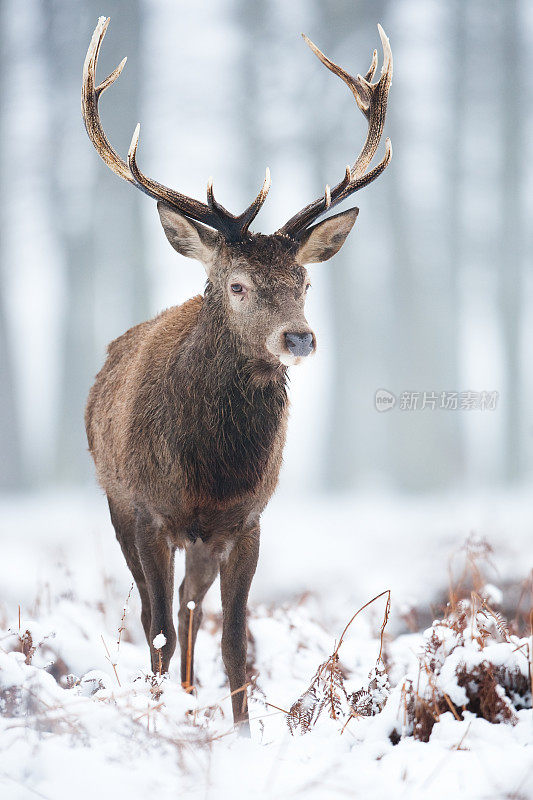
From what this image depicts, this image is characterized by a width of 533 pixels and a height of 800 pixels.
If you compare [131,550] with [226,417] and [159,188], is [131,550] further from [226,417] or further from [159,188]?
[159,188]

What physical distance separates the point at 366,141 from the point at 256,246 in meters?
1.06

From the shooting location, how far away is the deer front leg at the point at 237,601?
3.80 m

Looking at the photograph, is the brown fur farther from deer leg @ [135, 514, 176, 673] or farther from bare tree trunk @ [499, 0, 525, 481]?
bare tree trunk @ [499, 0, 525, 481]

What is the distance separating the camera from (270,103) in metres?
13.9

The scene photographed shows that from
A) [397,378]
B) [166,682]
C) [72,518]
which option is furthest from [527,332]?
[166,682]

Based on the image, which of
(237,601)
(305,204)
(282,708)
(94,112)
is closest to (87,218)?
(305,204)

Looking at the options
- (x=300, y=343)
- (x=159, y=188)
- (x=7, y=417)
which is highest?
(x=159, y=188)

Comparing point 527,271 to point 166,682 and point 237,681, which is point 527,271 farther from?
point 166,682

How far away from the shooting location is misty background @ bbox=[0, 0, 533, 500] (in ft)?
43.8

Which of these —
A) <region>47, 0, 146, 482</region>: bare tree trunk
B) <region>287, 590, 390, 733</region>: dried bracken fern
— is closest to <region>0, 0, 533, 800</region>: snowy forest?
<region>47, 0, 146, 482</region>: bare tree trunk

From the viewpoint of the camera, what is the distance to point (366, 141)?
14.6ft

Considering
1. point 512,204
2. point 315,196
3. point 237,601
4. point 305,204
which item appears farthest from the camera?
point 512,204

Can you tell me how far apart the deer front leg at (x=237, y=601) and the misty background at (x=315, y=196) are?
371 inches

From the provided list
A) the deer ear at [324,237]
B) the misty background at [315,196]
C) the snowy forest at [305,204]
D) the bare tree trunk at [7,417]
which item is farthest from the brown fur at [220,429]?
the bare tree trunk at [7,417]
